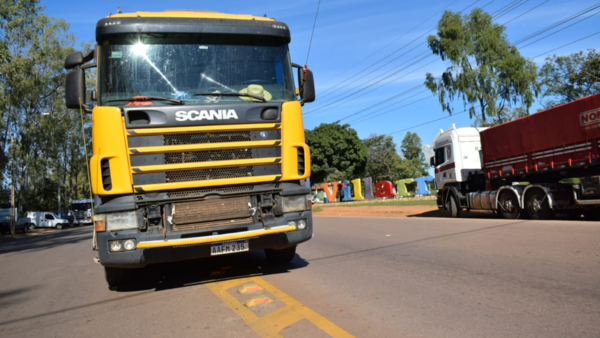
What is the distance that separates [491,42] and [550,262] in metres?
25.8

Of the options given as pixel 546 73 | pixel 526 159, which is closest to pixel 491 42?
pixel 546 73

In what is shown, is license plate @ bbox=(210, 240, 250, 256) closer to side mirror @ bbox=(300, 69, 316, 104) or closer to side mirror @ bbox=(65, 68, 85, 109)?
side mirror @ bbox=(300, 69, 316, 104)

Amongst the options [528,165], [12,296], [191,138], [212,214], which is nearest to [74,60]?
[191,138]

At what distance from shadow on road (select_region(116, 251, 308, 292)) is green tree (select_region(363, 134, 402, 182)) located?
184 feet

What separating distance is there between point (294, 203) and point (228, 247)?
A: 0.98m

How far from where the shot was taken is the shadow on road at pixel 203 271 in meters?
6.48

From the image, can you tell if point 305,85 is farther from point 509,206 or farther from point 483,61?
point 483,61

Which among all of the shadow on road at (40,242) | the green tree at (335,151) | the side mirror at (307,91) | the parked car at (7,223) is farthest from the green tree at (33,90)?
the side mirror at (307,91)

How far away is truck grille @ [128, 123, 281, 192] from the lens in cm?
528

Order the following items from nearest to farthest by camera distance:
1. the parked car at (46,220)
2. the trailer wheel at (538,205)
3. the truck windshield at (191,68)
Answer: the truck windshield at (191,68), the trailer wheel at (538,205), the parked car at (46,220)

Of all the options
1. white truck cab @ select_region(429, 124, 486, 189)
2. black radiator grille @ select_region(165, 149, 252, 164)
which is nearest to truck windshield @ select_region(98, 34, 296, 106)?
black radiator grille @ select_region(165, 149, 252, 164)

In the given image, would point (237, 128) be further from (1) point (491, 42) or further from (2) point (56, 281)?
(1) point (491, 42)

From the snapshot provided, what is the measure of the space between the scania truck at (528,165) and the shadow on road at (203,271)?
27.0ft

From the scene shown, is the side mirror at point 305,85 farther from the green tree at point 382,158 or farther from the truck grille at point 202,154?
the green tree at point 382,158
